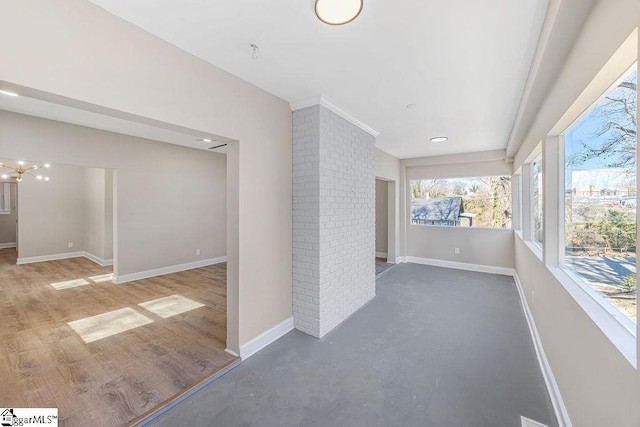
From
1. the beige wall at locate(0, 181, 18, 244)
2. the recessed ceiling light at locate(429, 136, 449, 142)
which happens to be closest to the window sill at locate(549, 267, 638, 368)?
the recessed ceiling light at locate(429, 136, 449, 142)

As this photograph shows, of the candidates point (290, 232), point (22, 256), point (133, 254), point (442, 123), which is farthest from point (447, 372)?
point (22, 256)

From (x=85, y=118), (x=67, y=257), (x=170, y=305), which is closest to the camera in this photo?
(x=170, y=305)

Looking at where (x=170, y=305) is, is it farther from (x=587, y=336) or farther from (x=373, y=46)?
(x=587, y=336)

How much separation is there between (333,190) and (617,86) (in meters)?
2.21

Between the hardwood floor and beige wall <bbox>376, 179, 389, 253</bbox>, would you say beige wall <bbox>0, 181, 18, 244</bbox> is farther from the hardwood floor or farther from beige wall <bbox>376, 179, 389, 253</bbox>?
beige wall <bbox>376, 179, 389, 253</bbox>

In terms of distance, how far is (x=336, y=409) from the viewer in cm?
179

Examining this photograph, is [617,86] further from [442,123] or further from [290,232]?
[290,232]

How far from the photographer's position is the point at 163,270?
5.20 meters

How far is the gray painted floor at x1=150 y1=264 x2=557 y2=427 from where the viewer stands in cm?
173

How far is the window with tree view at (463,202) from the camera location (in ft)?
17.6

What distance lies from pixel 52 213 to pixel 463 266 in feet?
34.2

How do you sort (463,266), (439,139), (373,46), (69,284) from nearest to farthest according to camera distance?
1. (373,46)
2. (439,139)
3. (69,284)
4. (463,266)

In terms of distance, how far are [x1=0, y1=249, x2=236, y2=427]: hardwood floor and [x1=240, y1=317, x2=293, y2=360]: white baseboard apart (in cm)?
13

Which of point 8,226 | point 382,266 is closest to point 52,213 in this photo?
point 8,226
